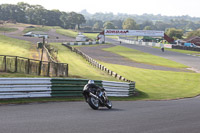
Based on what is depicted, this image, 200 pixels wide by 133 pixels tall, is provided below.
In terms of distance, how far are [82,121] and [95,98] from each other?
10.5 ft

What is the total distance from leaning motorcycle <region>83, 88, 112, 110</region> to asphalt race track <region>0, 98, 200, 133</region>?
15.3 inches

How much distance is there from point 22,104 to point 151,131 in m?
6.32

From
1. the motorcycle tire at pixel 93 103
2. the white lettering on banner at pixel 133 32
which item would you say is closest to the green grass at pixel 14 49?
the motorcycle tire at pixel 93 103

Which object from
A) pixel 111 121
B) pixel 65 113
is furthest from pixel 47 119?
pixel 111 121

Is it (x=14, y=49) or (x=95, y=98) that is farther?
(x=14, y=49)

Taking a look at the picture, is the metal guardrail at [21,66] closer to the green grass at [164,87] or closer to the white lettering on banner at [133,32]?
the green grass at [164,87]

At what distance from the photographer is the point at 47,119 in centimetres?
1064

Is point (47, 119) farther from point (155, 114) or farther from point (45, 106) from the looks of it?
point (155, 114)

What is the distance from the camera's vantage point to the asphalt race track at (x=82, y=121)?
9.48m

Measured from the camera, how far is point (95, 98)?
45.7 feet

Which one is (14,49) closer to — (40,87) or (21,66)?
(21,66)

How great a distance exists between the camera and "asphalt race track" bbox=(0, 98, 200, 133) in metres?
9.48

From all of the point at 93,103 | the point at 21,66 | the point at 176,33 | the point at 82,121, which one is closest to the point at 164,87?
the point at 21,66

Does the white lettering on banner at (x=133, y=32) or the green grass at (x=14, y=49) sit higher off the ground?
the white lettering on banner at (x=133, y=32)
